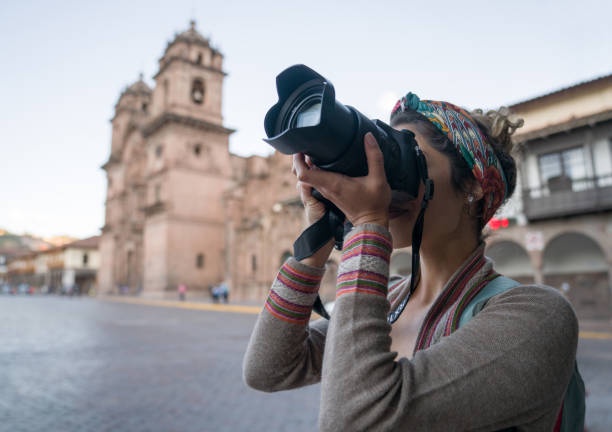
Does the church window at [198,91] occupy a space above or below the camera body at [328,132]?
above

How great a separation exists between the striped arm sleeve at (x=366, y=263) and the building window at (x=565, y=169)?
17.2 meters

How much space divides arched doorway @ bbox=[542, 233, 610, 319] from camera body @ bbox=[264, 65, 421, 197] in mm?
17090

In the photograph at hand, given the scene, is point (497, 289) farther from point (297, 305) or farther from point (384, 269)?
point (297, 305)

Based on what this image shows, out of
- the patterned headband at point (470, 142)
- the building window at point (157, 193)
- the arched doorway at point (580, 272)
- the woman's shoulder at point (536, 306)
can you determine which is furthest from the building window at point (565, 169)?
the building window at point (157, 193)

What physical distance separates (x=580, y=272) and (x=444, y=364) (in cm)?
1839

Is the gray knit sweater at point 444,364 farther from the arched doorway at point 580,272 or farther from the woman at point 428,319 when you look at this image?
the arched doorway at point 580,272

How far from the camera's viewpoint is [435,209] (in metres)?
1.26

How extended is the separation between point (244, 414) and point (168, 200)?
34.0 m

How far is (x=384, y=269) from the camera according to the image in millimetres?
1051

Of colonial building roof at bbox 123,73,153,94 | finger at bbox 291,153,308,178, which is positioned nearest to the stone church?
colonial building roof at bbox 123,73,153,94

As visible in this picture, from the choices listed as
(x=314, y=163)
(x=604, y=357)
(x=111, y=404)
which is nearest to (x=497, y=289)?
(x=314, y=163)

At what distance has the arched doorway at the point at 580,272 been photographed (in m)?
15.7

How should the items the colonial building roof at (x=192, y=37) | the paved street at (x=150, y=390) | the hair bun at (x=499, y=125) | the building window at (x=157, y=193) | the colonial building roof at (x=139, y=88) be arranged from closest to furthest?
1. the hair bun at (x=499, y=125)
2. the paved street at (x=150, y=390)
3. the colonial building roof at (x=192, y=37)
4. the building window at (x=157, y=193)
5. the colonial building roof at (x=139, y=88)

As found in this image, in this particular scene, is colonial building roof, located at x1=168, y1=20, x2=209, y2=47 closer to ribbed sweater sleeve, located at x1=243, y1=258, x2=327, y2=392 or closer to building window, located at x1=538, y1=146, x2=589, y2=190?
building window, located at x1=538, y1=146, x2=589, y2=190
